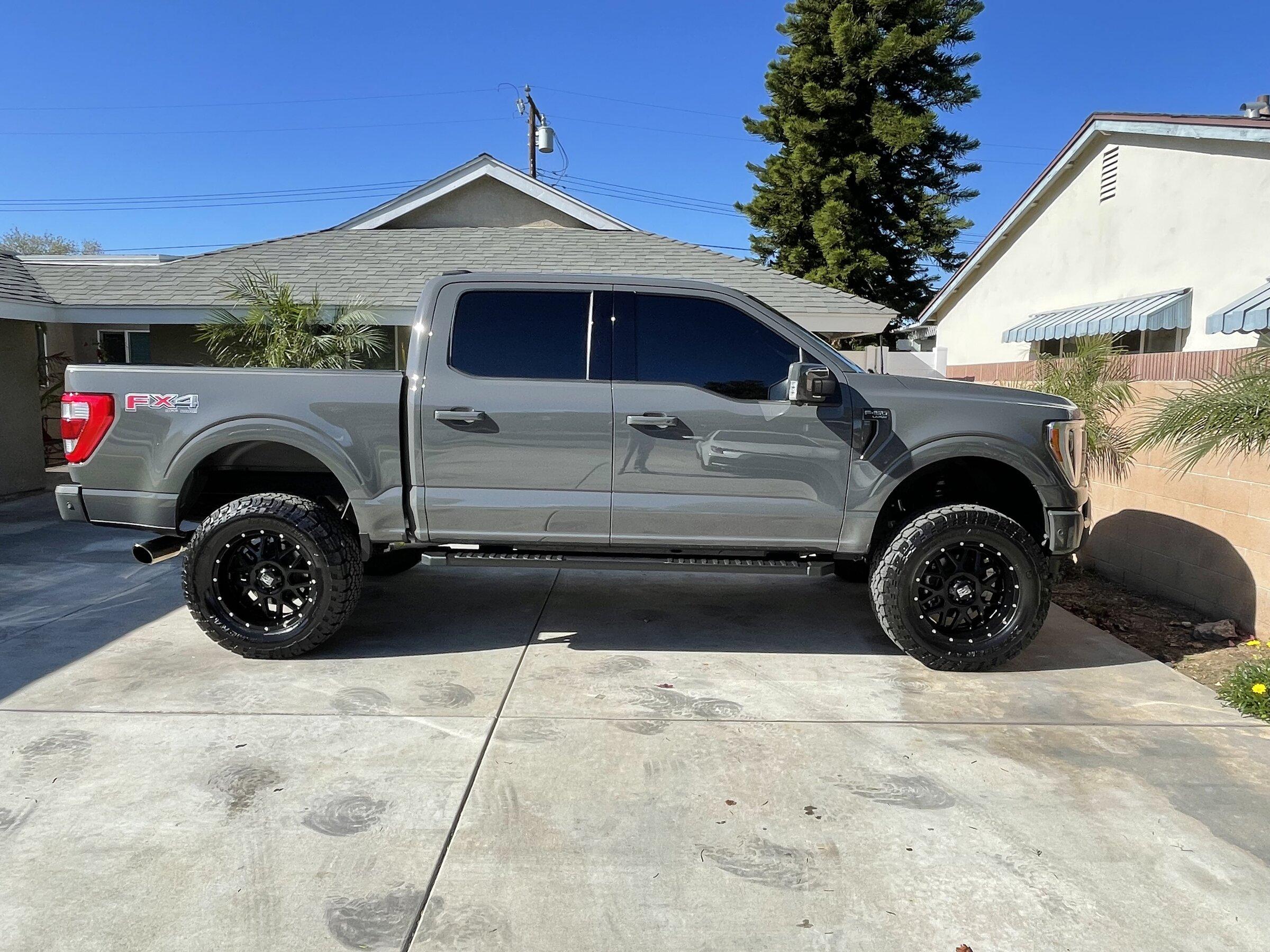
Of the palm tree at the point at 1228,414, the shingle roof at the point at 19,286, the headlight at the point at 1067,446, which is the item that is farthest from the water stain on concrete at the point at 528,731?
the shingle roof at the point at 19,286

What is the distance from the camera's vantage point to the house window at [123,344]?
15.7 meters

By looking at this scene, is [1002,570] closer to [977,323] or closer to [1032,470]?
[1032,470]

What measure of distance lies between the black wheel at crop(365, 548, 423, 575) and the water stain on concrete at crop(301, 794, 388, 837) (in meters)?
2.31

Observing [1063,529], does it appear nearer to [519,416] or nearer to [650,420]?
[650,420]

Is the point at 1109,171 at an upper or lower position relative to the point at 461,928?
upper

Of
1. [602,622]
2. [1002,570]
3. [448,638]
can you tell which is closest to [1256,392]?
[1002,570]

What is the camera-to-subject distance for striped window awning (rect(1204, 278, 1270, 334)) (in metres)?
9.27

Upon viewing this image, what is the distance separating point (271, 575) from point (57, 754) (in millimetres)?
1461

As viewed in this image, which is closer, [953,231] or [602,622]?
[602,622]

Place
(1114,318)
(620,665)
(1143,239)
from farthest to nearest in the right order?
(1143,239), (1114,318), (620,665)

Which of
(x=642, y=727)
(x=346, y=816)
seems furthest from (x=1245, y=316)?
(x=346, y=816)

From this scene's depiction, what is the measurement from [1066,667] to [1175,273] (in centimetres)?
1102

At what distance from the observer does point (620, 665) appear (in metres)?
5.00

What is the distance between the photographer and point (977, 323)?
19812 millimetres
